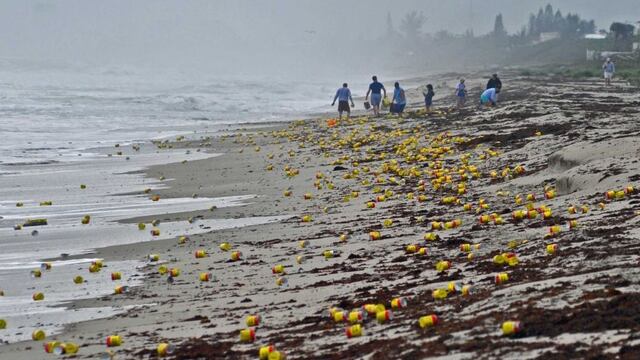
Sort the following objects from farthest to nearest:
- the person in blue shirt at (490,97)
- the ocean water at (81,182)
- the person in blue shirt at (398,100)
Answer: the person in blue shirt at (398,100)
the person in blue shirt at (490,97)
the ocean water at (81,182)

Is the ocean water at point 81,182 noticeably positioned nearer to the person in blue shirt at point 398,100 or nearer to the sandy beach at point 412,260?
the sandy beach at point 412,260

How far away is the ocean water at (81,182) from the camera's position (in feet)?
34.1

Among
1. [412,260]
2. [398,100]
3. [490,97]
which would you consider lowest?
[412,260]

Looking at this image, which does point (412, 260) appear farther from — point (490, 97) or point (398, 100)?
point (398, 100)

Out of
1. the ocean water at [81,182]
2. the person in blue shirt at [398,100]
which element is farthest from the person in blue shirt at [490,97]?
the ocean water at [81,182]

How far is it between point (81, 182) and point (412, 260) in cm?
1218

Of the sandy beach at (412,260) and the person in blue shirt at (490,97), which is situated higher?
the person in blue shirt at (490,97)

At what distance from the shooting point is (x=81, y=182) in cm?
2030

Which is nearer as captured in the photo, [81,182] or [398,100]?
[81,182]

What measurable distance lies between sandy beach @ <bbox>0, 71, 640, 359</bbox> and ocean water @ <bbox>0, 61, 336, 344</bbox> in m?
0.42

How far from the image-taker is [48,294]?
10.1 m

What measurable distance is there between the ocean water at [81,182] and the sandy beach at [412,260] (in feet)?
1.38

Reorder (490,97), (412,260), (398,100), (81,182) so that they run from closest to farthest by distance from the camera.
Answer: (412,260), (81,182), (490,97), (398,100)

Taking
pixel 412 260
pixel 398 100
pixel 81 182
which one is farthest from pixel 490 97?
pixel 412 260
